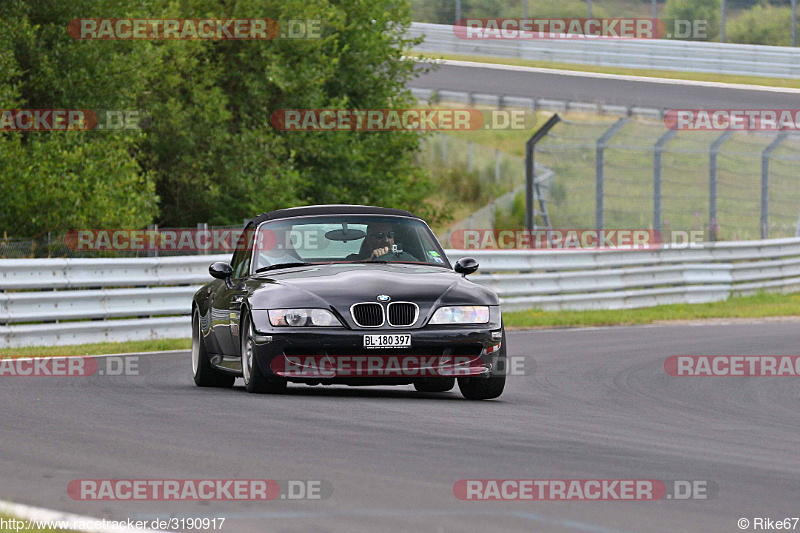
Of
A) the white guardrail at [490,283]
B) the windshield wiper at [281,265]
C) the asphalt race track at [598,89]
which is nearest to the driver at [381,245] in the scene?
the windshield wiper at [281,265]

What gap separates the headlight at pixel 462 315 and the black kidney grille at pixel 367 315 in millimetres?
369

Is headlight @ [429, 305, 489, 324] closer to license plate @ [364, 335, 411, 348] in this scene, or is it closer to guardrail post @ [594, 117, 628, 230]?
license plate @ [364, 335, 411, 348]

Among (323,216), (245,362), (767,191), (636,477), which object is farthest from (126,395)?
(767,191)

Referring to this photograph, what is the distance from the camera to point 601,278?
23156mm

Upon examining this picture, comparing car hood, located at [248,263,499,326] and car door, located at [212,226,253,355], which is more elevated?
car hood, located at [248,263,499,326]

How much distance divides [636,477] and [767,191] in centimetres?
2187

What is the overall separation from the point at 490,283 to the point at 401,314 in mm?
11589

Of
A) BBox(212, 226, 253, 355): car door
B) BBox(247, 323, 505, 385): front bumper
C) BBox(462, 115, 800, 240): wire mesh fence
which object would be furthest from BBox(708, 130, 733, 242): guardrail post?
BBox(247, 323, 505, 385): front bumper

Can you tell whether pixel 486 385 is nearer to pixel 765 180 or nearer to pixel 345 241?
pixel 345 241

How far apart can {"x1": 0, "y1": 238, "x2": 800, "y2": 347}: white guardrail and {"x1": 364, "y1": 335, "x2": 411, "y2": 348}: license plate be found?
7514 millimetres

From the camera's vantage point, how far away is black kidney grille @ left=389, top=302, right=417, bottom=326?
32.7 feet

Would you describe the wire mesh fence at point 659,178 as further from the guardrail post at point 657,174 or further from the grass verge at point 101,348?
the grass verge at point 101,348

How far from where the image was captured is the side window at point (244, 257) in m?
11.7

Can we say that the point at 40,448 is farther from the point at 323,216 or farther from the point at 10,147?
the point at 10,147
